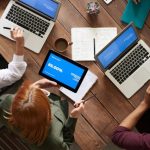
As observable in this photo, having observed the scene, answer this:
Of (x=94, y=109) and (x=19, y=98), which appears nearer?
(x=19, y=98)

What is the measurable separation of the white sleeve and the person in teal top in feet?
0.41

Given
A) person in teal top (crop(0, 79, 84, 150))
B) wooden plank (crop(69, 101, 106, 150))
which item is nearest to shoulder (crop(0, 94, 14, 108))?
person in teal top (crop(0, 79, 84, 150))

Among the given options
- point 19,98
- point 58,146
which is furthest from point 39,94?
point 58,146

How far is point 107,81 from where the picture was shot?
1.82 meters

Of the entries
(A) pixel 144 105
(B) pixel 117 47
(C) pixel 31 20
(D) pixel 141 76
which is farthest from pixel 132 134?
(C) pixel 31 20

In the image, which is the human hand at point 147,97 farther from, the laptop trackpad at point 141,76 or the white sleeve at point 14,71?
the white sleeve at point 14,71

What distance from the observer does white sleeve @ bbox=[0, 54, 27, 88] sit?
69.4 inches

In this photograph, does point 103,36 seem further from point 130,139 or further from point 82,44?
point 130,139

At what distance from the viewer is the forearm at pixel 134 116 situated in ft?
5.77

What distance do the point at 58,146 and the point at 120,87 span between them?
0.45 meters

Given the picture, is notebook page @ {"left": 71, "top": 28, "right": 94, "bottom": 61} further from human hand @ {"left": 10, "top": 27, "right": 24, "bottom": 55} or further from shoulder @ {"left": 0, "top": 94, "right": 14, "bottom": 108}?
shoulder @ {"left": 0, "top": 94, "right": 14, "bottom": 108}

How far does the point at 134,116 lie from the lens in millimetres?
1762

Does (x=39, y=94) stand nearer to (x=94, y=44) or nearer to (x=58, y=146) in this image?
(x=58, y=146)

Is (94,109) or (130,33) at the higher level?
(130,33)
